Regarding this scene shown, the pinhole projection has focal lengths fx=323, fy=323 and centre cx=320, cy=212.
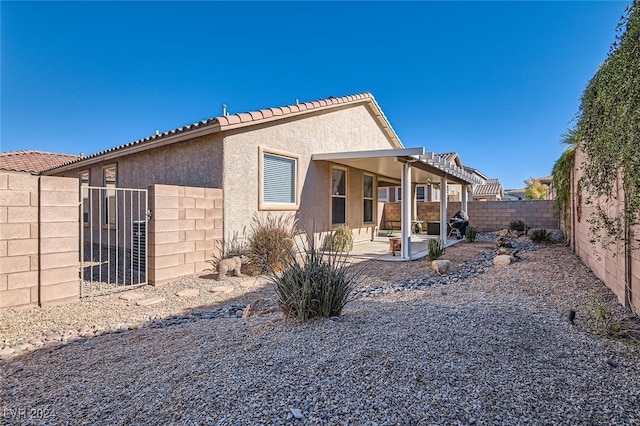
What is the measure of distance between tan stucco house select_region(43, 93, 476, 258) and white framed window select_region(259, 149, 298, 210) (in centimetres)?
3

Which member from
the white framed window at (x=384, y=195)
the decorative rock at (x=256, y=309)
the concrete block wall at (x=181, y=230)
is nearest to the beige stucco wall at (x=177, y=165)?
the concrete block wall at (x=181, y=230)

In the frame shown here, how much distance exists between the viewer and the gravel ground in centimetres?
180

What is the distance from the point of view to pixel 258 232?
7309mm

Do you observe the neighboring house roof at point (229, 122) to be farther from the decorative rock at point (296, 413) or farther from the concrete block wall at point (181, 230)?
the decorative rock at point (296, 413)

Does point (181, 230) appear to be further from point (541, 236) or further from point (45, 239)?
point (541, 236)

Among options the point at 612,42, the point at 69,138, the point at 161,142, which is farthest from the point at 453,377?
the point at 69,138

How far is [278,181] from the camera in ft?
28.3

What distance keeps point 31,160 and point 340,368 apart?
73.0 feet

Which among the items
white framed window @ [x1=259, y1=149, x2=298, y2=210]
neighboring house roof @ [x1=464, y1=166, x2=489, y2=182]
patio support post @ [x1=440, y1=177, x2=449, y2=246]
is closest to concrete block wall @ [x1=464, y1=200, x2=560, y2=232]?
patio support post @ [x1=440, y1=177, x2=449, y2=246]

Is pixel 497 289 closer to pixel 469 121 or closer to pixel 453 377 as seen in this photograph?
pixel 453 377

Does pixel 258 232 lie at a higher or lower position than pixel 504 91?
lower

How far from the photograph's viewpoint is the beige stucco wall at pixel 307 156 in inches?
295

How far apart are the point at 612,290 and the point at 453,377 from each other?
3.68 metres

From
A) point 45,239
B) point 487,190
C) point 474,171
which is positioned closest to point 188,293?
point 45,239
